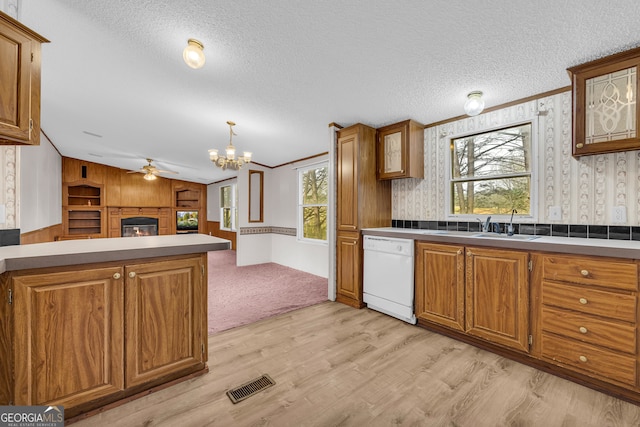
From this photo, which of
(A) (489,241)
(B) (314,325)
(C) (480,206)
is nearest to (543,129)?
(C) (480,206)

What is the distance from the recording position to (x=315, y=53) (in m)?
2.05

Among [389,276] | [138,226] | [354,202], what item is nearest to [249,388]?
[389,276]

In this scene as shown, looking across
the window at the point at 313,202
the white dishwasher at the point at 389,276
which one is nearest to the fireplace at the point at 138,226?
the window at the point at 313,202

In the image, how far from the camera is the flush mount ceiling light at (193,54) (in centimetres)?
188

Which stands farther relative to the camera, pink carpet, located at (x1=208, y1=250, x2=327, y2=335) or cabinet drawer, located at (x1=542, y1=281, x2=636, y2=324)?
pink carpet, located at (x1=208, y1=250, x2=327, y2=335)

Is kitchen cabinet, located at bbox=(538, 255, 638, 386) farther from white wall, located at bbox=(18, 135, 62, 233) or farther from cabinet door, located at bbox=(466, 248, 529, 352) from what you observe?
white wall, located at bbox=(18, 135, 62, 233)

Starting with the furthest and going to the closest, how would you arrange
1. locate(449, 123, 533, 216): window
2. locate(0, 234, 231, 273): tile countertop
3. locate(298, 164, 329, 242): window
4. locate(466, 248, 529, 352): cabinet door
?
1. locate(298, 164, 329, 242): window
2. locate(449, 123, 533, 216): window
3. locate(466, 248, 529, 352): cabinet door
4. locate(0, 234, 231, 273): tile countertop

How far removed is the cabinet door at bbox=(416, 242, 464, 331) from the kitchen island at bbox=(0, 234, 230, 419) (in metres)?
1.90

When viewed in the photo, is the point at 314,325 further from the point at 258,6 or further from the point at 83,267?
→ the point at 258,6

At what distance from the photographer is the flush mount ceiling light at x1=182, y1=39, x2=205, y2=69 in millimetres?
1876

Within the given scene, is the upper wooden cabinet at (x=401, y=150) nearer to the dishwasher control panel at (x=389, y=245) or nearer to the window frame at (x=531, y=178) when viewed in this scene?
the window frame at (x=531, y=178)

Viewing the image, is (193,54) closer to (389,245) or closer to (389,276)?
(389,245)

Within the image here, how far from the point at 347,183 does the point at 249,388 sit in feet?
7.78

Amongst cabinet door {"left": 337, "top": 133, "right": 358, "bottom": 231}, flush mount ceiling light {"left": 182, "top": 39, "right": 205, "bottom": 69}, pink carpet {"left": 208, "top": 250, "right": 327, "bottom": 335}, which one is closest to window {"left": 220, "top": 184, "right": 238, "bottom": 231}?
pink carpet {"left": 208, "top": 250, "right": 327, "bottom": 335}
